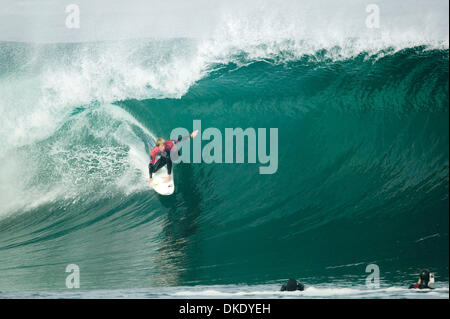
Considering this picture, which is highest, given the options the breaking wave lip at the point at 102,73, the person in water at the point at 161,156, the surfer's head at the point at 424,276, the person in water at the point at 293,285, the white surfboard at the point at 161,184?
the breaking wave lip at the point at 102,73

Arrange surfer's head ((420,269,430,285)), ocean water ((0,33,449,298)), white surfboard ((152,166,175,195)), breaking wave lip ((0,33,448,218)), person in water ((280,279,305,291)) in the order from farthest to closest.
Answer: breaking wave lip ((0,33,448,218)) → white surfboard ((152,166,175,195)) → ocean water ((0,33,449,298)) → person in water ((280,279,305,291)) → surfer's head ((420,269,430,285))

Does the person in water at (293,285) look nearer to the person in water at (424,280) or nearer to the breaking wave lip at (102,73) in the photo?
the person in water at (424,280)

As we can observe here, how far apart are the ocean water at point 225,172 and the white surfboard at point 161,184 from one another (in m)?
0.10

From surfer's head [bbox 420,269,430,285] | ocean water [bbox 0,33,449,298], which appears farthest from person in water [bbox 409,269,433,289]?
ocean water [bbox 0,33,449,298]

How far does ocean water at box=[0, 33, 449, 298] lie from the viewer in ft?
16.2

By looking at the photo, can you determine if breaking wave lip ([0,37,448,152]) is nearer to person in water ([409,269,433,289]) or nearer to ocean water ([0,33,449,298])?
ocean water ([0,33,449,298])

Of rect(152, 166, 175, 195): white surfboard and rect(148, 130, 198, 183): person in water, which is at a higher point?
rect(148, 130, 198, 183): person in water

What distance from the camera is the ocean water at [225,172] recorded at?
195 inches

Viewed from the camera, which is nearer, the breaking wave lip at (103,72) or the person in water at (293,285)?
the person in water at (293,285)

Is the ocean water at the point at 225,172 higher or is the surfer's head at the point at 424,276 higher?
the ocean water at the point at 225,172

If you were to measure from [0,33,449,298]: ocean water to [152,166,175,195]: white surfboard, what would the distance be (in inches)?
4.0

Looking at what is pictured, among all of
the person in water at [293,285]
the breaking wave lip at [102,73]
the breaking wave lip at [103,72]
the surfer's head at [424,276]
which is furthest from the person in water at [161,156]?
the surfer's head at [424,276]

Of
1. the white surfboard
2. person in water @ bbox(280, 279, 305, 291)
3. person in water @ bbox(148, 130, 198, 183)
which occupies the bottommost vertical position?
person in water @ bbox(280, 279, 305, 291)

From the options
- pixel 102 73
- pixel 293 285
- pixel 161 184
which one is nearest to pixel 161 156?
pixel 161 184
